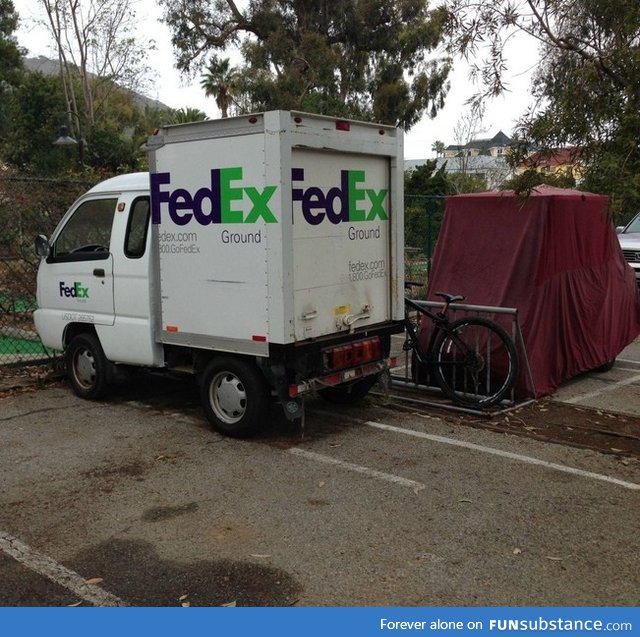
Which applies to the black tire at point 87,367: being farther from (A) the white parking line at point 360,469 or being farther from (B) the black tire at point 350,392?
(A) the white parking line at point 360,469

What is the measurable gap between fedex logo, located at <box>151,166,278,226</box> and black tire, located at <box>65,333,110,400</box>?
1648mm

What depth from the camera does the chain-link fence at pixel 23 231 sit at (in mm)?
8961

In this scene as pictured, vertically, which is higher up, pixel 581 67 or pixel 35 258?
pixel 581 67

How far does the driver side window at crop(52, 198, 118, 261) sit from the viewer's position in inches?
292

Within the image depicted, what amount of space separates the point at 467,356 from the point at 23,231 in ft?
18.2

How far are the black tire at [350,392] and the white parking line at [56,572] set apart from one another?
3.48m

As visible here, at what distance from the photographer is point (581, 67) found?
587cm

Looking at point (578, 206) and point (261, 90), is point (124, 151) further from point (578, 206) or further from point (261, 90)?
point (578, 206)

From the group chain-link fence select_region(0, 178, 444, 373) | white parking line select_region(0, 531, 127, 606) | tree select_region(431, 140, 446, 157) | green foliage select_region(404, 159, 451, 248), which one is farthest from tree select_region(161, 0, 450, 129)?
white parking line select_region(0, 531, 127, 606)

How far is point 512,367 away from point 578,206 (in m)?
2.18

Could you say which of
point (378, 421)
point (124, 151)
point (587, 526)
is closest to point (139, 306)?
point (378, 421)

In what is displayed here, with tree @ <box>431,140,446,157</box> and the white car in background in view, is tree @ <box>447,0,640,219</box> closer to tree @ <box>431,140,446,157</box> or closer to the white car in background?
the white car in background

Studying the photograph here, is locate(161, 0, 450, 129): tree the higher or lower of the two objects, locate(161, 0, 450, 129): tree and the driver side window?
the higher

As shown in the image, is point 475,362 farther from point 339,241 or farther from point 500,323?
point 339,241
